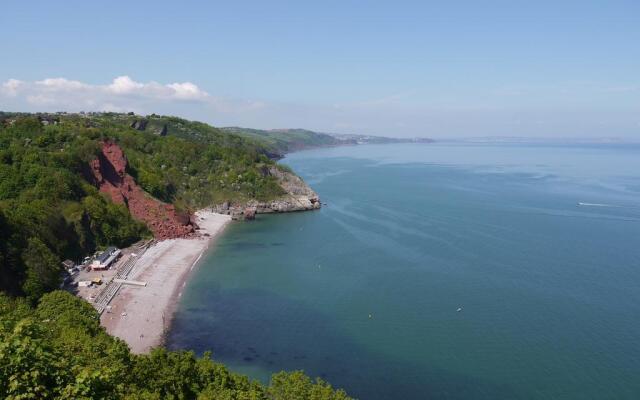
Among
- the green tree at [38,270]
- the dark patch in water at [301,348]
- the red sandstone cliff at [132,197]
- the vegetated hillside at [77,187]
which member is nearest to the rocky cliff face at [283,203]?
the vegetated hillside at [77,187]

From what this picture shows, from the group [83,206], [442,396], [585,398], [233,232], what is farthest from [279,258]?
[585,398]

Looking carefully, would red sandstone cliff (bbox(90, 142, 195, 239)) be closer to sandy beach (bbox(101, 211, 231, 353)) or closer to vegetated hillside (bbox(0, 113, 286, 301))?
A: vegetated hillside (bbox(0, 113, 286, 301))

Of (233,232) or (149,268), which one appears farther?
(233,232)

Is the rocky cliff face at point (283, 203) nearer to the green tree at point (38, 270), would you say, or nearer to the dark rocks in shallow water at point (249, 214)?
the dark rocks in shallow water at point (249, 214)

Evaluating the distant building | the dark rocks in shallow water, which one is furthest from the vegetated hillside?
the dark rocks in shallow water

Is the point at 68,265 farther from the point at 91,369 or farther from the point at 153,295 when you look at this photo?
the point at 91,369

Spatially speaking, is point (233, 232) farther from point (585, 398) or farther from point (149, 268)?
point (585, 398)
